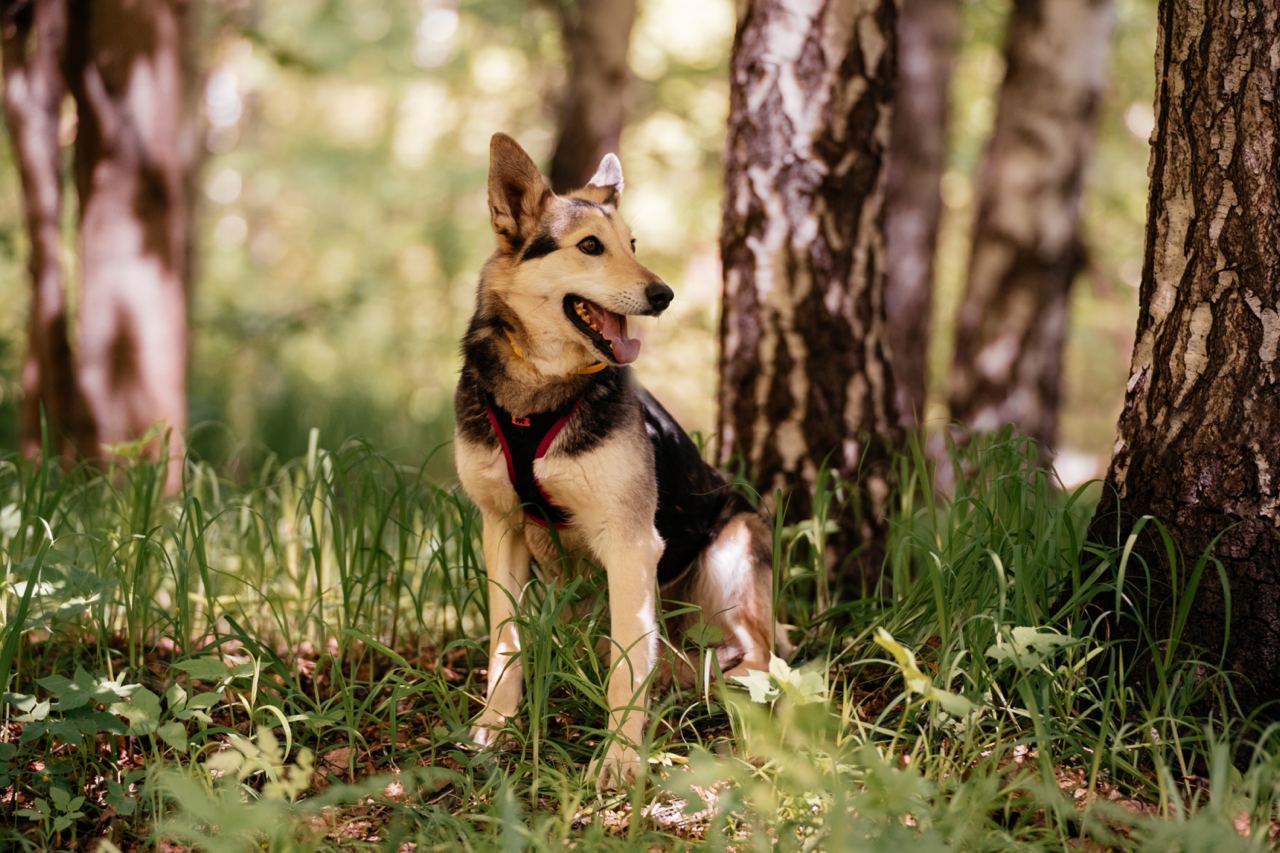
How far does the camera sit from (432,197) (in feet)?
62.8

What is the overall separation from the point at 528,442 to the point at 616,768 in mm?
1034

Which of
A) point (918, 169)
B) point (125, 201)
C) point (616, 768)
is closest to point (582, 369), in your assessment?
point (616, 768)

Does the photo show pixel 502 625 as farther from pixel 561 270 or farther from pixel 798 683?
pixel 561 270

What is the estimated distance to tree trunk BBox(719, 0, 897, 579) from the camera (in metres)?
4.43

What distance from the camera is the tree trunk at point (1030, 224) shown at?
27.6 ft

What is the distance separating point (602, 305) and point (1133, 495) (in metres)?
1.76

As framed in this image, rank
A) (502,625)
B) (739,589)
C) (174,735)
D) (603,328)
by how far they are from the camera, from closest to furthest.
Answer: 1. (174,735)
2. (502,625)
3. (603,328)
4. (739,589)

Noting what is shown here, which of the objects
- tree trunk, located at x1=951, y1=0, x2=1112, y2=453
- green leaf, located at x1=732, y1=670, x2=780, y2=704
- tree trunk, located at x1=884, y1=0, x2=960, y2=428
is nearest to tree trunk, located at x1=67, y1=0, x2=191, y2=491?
green leaf, located at x1=732, y1=670, x2=780, y2=704

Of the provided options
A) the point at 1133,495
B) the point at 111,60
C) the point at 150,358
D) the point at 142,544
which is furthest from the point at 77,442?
the point at 1133,495

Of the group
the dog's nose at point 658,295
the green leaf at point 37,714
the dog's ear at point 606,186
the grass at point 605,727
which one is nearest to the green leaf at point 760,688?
the grass at point 605,727

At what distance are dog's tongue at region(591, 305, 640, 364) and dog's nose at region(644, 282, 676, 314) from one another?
14 centimetres

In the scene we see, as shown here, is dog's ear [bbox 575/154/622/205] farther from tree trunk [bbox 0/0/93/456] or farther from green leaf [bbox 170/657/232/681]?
tree trunk [bbox 0/0/93/456]

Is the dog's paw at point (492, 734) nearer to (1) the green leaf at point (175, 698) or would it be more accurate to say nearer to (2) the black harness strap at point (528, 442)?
(2) the black harness strap at point (528, 442)

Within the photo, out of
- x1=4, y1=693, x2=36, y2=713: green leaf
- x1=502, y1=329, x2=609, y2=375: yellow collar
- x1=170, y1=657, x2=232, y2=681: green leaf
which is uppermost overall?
x1=502, y1=329, x2=609, y2=375: yellow collar
